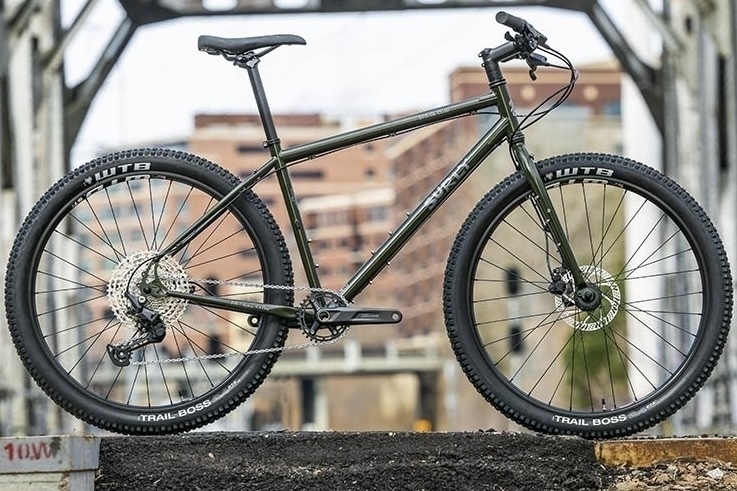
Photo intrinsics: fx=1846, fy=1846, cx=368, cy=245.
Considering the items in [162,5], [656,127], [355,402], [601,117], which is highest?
[601,117]

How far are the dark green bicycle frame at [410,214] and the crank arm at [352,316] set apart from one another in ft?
0.16

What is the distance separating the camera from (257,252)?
521 cm

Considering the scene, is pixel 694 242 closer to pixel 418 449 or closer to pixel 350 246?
pixel 418 449

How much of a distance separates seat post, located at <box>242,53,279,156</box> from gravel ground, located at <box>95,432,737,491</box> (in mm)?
893

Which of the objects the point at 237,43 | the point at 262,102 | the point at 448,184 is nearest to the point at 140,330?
the point at 262,102

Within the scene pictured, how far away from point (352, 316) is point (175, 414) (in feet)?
1.84

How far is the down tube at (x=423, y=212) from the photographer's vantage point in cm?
522

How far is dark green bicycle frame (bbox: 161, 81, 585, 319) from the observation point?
5.20 metres

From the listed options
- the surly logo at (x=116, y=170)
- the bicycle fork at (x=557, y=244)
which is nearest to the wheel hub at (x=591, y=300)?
the bicycle fork at (x=557, y=244)

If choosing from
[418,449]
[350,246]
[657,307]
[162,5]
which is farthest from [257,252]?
[350,246]

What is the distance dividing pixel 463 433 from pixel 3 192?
43.8ft

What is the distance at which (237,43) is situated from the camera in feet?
17.2

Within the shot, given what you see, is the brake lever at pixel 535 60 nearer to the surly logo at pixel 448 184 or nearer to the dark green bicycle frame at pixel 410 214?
the dark green bicycle frame at pixel 410 214

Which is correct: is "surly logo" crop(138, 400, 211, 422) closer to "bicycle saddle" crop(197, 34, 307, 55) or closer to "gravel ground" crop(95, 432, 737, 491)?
"gravel ground" crop(95, 432, 737, 491)
